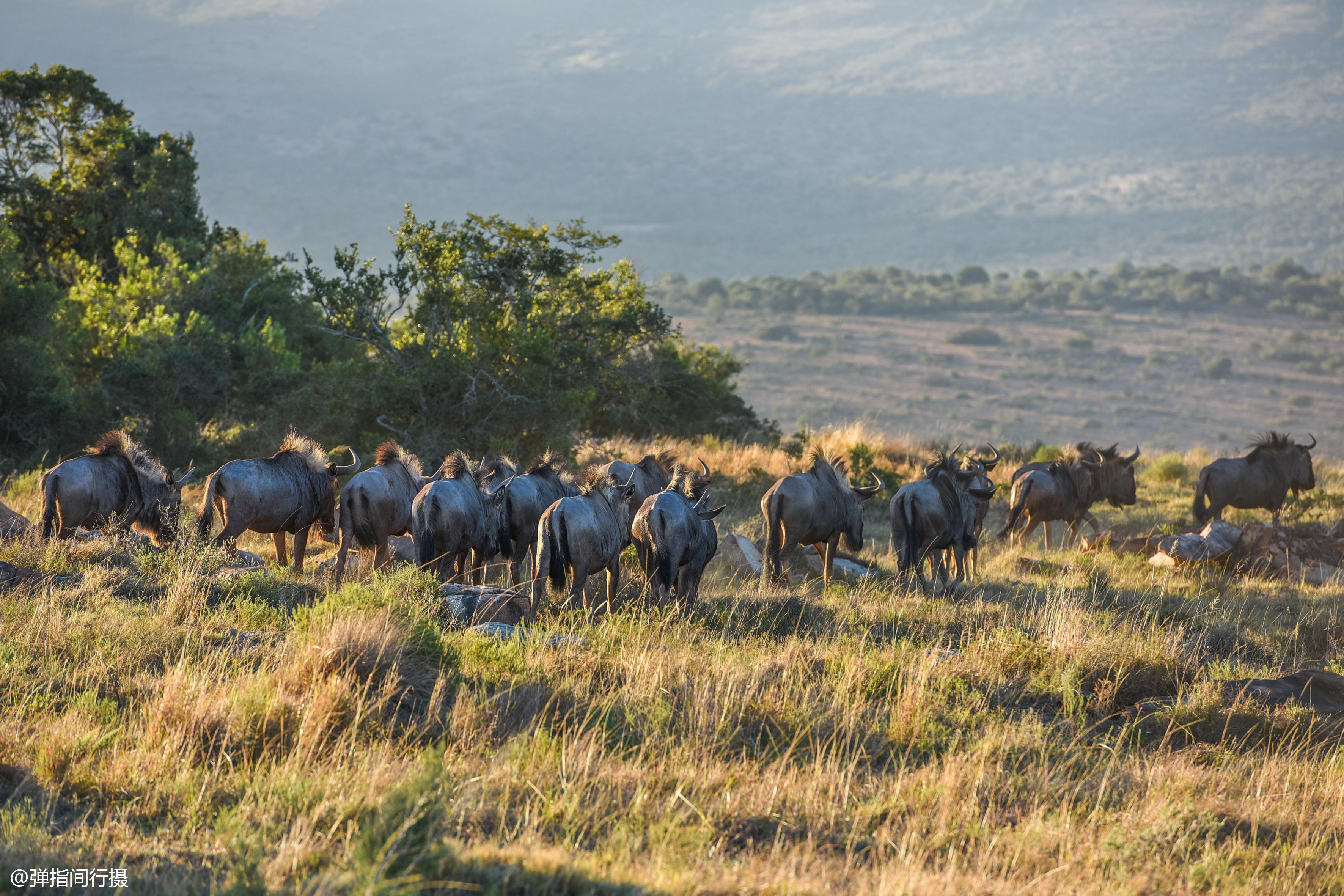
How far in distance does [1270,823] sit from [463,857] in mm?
4208

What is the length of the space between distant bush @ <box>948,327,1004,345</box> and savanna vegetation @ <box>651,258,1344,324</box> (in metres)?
13.0

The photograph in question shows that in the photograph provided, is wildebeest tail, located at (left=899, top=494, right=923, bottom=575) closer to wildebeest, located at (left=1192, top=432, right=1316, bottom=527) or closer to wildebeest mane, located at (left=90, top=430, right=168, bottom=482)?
wildebeest mane, located at (left=90, top=430, right=168, bottom=482)

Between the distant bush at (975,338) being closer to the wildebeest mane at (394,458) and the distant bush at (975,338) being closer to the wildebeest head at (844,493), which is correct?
the wildebeest head at (844,493)

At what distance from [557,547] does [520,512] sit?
1464 mm

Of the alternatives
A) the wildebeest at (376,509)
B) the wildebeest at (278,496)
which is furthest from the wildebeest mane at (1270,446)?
the wildebeest at (278,496)

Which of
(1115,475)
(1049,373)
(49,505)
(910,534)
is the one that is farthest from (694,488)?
(1049,373)

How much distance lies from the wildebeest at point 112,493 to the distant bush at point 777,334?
86.5 m

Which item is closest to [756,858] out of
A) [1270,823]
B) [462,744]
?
[462,744]

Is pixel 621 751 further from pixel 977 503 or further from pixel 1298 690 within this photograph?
pixel 977 503

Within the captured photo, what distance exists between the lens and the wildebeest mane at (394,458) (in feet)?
34.1

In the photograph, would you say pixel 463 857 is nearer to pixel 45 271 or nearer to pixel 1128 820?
pixel 1128 820

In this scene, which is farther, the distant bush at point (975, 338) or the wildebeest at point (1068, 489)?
the distant bush at point (975, 338)

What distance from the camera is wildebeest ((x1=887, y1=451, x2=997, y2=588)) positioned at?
11.1 meters

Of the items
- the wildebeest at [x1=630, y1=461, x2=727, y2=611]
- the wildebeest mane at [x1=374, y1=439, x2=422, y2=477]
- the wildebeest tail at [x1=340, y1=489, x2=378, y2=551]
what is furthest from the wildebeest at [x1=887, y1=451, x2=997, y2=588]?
the wildebeest tail at [x1=340, y1=489, x2=378, y2=551]
